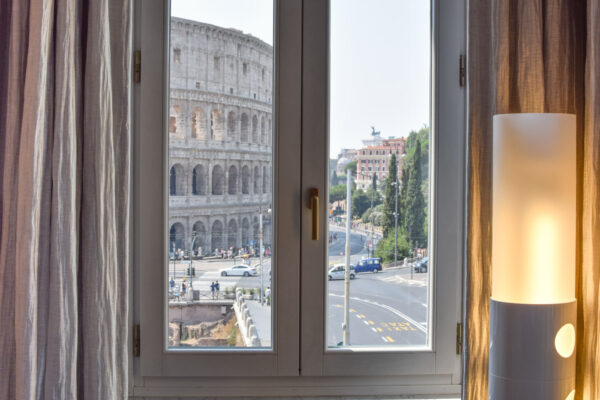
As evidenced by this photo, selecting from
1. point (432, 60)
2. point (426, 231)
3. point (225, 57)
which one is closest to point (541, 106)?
point (432, 60)

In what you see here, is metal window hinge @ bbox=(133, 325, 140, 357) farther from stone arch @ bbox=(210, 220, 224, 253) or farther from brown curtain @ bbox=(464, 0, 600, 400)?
brown curtain @ bbox=(464, 0, 600, 400)

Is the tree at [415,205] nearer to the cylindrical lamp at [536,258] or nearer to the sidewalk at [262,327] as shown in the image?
the cylindrical lamp at [536,258]

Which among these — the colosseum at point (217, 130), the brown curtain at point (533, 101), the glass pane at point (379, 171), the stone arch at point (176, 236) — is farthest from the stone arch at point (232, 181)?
the brown curtain at point (533, 101)

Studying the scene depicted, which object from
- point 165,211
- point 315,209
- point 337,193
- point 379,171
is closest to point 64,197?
point 165,211

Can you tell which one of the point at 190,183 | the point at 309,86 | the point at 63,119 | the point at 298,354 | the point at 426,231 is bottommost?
the point at 298,354

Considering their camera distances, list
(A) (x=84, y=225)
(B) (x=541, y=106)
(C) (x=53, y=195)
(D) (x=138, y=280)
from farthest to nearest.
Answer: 1. (D) (x=138, y=280)
2. (B) (x=541, y=106)
3. (A) (x=84, y=225)
4. (C) (x=53, y=195)

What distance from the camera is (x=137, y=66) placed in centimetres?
196

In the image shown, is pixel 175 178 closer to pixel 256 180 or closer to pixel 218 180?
pixel 218 180

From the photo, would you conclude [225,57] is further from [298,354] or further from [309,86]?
[298,354]

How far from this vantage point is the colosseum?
6.53 ft

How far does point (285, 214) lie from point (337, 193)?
21 cm

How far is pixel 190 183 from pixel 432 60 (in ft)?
3.29

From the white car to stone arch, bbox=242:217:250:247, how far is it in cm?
9

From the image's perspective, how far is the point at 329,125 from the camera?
2000mm
